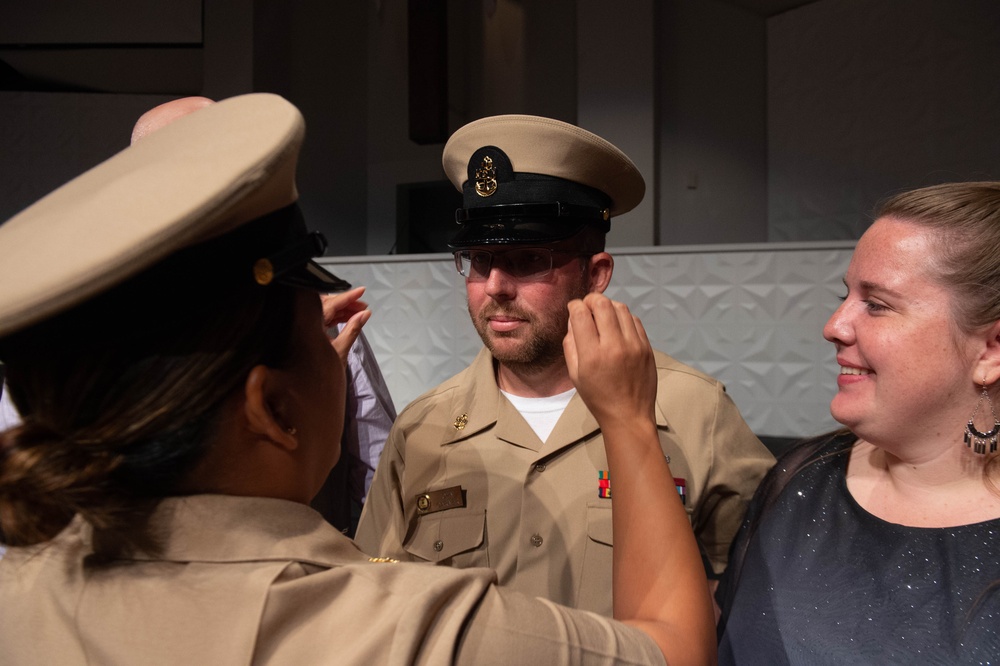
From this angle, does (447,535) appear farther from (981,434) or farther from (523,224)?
(981,434)

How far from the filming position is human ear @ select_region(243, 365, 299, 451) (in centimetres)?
81

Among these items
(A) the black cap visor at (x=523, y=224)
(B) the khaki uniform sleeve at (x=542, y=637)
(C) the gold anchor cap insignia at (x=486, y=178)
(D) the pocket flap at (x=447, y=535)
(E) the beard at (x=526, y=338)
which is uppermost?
(C) the gold anchor cap insignia at (x=486, y=178)

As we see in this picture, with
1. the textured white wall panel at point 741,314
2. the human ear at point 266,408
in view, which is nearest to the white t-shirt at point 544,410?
the human ear at point 266,408

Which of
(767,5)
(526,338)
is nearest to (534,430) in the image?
(526,338)

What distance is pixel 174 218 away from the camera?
718 mm

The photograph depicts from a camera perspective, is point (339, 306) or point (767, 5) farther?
point (767, 5)

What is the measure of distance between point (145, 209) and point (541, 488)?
116 cm

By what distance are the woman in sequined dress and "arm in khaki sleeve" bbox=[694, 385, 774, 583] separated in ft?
0.98

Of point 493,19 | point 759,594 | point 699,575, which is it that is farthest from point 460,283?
point 493,19

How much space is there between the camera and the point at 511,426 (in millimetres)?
1763

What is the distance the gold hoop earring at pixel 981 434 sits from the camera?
1.21 metres

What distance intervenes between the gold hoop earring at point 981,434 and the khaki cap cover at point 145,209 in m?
1.16

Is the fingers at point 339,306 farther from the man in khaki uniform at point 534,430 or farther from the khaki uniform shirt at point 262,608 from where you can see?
the khaki uniform shirt at point 262,608

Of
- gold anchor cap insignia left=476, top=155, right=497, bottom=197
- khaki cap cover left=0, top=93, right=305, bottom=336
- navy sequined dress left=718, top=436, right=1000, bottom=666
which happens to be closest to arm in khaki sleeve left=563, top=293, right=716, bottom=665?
navy sequined dress left=718, top=436, right=1000, bottom=666
